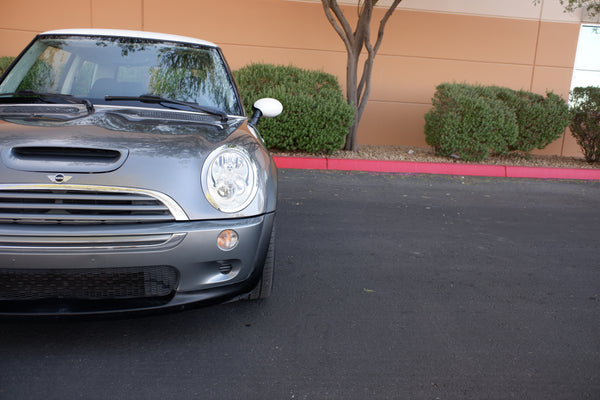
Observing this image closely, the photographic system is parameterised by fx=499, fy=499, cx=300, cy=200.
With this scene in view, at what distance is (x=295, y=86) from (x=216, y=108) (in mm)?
5090

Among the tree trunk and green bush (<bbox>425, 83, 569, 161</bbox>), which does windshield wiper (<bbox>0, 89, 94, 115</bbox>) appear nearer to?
the tree trunk

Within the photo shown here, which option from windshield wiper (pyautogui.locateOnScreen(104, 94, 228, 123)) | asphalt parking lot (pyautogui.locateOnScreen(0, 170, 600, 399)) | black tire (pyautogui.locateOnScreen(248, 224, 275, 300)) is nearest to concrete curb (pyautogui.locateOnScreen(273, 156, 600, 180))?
asphalt parking lot (pyautogui.locateOnScreen(0, 170, 600, 399))

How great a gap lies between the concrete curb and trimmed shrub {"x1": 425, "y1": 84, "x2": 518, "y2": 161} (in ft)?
1.25

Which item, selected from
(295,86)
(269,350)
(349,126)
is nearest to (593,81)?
(349,126)

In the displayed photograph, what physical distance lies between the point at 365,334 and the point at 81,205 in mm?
1586

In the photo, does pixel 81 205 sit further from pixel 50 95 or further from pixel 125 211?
pixel 50 95

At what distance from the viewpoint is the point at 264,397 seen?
2121mm

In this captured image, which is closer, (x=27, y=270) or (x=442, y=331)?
(x=27, y=270)

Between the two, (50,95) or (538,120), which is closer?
(50,95)

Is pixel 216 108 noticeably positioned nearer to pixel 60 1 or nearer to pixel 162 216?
pixel 162 216

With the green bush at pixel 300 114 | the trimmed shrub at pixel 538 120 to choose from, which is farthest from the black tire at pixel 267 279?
the trimmed shrub at pixel 538 120

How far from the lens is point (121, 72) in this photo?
3.26 metres

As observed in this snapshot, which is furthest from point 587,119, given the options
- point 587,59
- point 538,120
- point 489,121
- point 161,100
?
point 161,100

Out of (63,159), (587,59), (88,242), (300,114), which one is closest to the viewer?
(88,242)
